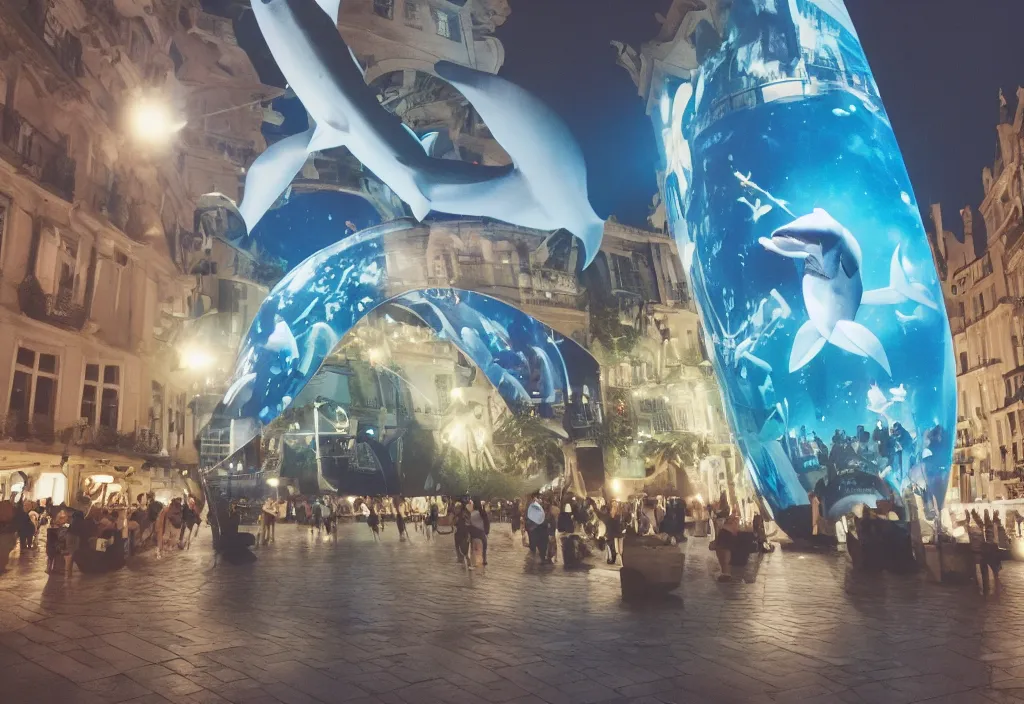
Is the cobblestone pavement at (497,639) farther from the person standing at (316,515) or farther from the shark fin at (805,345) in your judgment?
the person standing at (316,515)

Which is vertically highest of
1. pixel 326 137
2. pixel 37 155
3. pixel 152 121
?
pixel 152 121

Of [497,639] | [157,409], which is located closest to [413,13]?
[157,409]

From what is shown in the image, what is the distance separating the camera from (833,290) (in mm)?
10414

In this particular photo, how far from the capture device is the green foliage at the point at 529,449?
1330 centimetres

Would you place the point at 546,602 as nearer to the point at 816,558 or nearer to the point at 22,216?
the point at 816,558

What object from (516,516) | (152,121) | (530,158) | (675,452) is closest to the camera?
(152,121)

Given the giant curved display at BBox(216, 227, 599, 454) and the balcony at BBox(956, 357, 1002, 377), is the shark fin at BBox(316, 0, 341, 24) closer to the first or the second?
the giant curved display at BBox(216, 227, 599, 454)

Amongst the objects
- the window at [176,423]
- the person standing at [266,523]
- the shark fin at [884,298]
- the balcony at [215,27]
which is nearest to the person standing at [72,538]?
the person standing at [266,523]

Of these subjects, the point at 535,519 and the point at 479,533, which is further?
the point at 535,519

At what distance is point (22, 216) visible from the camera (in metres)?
9.19

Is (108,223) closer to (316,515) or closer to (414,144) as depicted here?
(414,144)

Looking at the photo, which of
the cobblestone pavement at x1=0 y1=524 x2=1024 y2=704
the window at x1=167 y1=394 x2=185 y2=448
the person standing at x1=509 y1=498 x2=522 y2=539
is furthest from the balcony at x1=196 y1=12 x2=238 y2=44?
the person standing at x1=509 y1=498 x2=522 y2=539

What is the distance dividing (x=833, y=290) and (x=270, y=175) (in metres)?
8.80

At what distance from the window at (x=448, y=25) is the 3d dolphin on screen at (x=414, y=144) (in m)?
1.23
